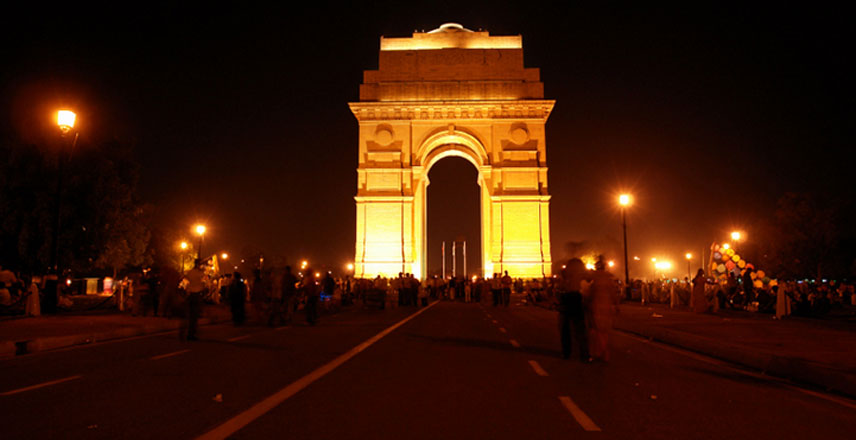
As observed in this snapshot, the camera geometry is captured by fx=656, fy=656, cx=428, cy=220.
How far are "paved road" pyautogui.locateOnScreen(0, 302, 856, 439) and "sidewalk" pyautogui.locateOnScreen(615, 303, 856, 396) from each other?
63 cm

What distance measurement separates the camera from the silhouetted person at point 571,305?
11078 millimetres

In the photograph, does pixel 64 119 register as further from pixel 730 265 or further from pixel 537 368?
pixel 730 265

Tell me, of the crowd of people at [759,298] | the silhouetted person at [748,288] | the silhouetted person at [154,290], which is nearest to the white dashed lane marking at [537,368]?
the crowd of people at [759,298]

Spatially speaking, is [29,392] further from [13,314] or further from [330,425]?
[13,314]

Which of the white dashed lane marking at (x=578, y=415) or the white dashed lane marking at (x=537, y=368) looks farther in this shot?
the white dashed lane marking at (x=537, y=368)

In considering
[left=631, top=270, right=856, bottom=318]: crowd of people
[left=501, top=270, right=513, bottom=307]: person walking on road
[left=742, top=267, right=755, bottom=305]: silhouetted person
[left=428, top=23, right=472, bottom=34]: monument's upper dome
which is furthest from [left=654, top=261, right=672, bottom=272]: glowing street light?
[left=742, top=267, right=755, bottom=305]: silhouetted person

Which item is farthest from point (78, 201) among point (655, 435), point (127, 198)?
point (655, 435)

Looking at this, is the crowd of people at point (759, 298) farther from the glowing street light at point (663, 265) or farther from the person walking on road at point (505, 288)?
the glowing street light at point (663, 265)

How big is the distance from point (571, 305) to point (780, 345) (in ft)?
15.0

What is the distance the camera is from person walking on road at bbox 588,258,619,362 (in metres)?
10.7

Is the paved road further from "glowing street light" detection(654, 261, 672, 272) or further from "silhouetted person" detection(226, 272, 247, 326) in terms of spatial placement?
"glowing street light" detection(654, 261, 672, 272)

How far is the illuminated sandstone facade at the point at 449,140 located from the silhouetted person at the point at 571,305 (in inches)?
1497

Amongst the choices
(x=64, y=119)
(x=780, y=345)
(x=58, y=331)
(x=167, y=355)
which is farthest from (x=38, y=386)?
(x=64, y=119)

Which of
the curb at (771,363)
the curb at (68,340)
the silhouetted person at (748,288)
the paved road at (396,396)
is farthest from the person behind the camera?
the silhouetted person at (748,288)
